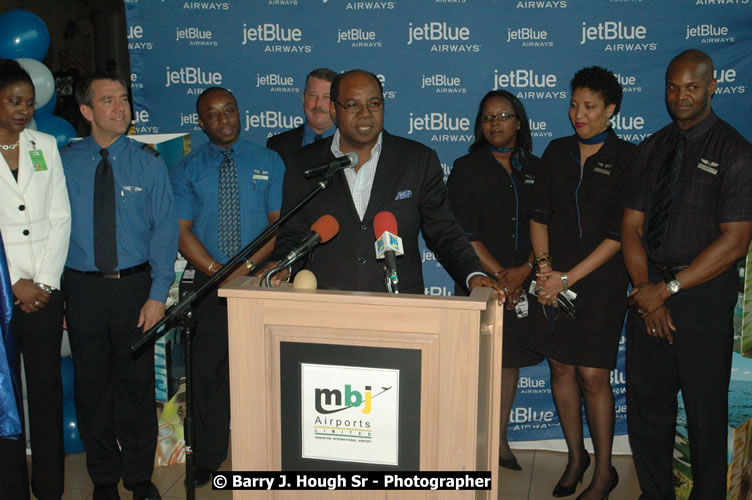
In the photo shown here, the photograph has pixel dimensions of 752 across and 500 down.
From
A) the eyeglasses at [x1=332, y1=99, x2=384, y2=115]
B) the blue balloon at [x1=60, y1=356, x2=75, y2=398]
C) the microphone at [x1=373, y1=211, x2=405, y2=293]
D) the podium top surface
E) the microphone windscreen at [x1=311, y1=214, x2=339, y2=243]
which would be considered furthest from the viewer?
the blue balloon at [x1=60, y1=356, x2=75, y2=398]

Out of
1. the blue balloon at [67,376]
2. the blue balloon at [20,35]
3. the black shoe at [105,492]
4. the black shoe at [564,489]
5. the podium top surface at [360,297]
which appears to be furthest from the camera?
the blue balloon at [20,35]

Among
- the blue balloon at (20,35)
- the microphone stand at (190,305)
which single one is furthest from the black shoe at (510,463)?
the blue balloon at (20,35)

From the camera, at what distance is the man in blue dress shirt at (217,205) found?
12.5ft

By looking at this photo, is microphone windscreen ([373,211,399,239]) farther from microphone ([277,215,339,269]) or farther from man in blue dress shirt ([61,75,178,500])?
man in blue dress shirt ([61,75,178,500])

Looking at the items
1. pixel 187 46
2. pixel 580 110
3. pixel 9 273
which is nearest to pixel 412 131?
pixel 580 110

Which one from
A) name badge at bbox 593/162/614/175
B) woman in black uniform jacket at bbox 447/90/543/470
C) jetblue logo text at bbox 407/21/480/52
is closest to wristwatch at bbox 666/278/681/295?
name badge at bbox 593/162/614/175

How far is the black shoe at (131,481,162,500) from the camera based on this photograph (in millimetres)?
3648

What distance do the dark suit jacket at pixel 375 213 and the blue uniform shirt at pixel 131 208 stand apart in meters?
0.84

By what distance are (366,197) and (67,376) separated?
2.52 m

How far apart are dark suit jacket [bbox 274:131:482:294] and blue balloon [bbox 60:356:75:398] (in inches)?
85.5

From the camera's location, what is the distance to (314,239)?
216 centimetres

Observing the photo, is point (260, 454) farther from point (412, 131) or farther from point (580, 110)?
point (412, 131)

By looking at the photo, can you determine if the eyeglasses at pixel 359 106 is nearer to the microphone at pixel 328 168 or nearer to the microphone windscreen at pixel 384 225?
the microphone at pixel 328 168

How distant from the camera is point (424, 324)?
1980 millimetres
